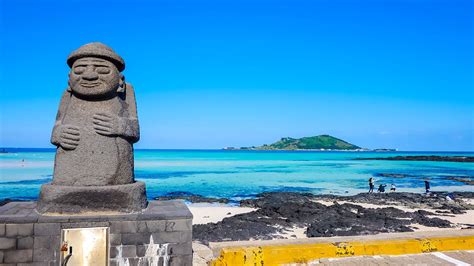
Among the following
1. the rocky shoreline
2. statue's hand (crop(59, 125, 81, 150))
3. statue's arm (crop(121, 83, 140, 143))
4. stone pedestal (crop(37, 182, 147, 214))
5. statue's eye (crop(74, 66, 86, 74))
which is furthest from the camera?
the rocky shoreline

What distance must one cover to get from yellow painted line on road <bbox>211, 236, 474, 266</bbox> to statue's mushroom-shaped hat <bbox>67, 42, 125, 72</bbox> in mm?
3114

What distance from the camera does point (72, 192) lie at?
482 centimetres

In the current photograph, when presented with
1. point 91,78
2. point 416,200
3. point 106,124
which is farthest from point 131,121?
point 416,200

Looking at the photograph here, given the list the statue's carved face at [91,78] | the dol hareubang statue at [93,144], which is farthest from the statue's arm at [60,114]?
the statue's carved face at [91,78]

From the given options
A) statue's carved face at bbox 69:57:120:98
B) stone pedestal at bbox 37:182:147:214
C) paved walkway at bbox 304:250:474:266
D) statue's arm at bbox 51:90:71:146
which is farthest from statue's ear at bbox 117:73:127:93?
paved walkway at bbox 304:250:474:266

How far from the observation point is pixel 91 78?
5.09 m

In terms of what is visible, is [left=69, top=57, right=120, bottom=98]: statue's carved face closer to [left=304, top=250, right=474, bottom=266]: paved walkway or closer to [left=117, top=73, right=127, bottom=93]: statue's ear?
[left=117, top=73, right=127, bottom=93]: statue's ear

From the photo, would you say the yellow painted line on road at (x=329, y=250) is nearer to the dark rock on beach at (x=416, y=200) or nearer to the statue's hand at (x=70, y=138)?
the statue's hand at (x=70, y=138)

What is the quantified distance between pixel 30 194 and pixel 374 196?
22792 mm

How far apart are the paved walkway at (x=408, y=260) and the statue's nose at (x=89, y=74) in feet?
12.5

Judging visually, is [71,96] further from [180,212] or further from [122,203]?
[180,212]

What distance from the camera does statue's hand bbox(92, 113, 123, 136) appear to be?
5.06 m

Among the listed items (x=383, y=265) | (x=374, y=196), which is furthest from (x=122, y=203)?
(x=374, y=196)

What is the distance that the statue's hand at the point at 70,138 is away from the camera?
5012 mm
